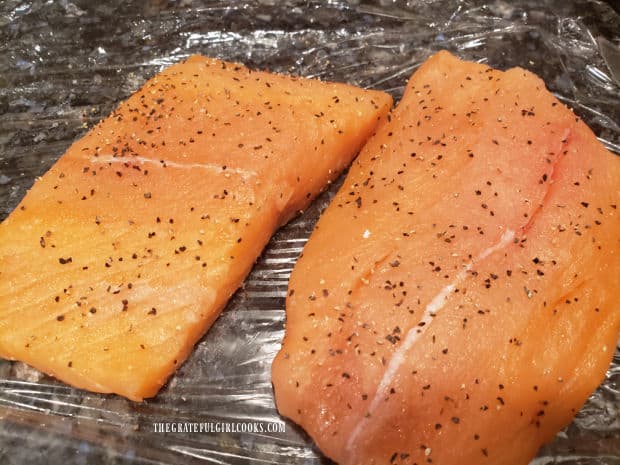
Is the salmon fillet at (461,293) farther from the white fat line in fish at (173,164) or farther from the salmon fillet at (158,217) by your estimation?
the white fat line in fish at (173,164)

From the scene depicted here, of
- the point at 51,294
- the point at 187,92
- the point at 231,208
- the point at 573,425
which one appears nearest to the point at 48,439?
the point at 51,294

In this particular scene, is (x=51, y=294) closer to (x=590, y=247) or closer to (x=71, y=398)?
(x=71, y=398)

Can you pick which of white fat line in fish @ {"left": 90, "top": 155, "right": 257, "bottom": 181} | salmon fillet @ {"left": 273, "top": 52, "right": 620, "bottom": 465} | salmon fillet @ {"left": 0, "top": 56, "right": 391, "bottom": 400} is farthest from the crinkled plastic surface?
white fat line in fish @ {"left": 90, "top": 155, "right": 257, "bottom": 181}

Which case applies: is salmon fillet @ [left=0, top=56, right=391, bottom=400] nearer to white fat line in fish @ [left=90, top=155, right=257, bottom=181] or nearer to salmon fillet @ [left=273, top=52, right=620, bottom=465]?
white fat line in fish @ [left=90, top=155, right=257, bottom=181]

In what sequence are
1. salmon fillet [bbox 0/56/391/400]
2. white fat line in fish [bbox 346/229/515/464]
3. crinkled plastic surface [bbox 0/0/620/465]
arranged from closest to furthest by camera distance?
white fat line in fish [bbox 346/229/515/464] < salmon fillet [bbox 0/56/391/400] < crinkled plastic surface [bbox 0/0/620/465]

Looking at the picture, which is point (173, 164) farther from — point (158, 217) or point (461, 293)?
point (461, 293)

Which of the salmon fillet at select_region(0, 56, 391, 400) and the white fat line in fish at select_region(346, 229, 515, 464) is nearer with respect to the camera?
the white fat line in fish at select_region(346, 229, 515, 464)
